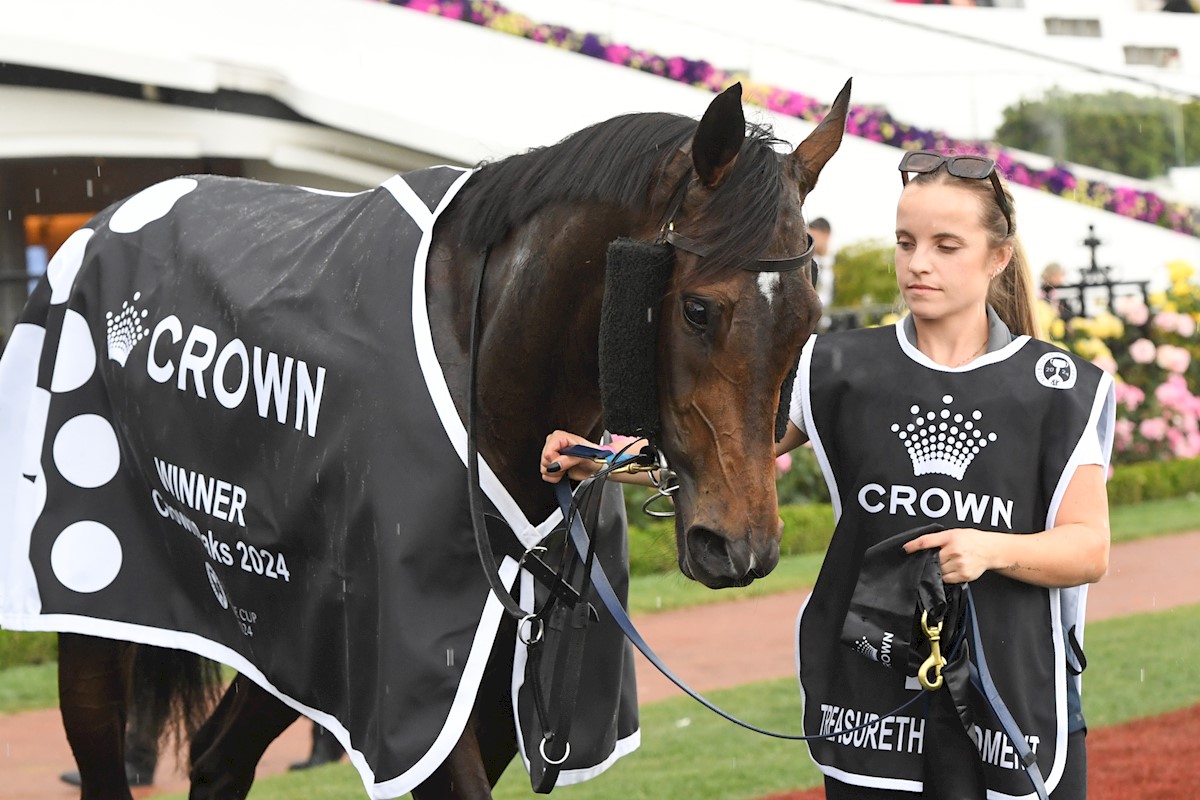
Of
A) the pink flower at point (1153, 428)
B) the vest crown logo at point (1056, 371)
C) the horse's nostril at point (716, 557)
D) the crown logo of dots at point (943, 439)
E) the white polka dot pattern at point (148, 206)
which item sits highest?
the vest crown logo at point (1056, 371)

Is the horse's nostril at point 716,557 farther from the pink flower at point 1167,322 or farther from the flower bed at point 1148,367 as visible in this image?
the pink flower at point 1167,322

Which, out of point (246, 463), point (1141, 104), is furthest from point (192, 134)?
point (1141, 104)

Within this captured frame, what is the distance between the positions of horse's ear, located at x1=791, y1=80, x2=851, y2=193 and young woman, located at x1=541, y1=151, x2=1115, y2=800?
13 cm

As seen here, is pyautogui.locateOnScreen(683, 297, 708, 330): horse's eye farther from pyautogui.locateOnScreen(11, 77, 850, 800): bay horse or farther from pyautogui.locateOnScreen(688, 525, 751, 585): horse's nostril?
pyautogui.locateOnScreen(688, 525, 751, 585): horse's nostril

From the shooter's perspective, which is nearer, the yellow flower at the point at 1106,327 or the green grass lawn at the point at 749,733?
the green grass lawn at the point at 749,733

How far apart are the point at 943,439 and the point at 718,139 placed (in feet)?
2.10

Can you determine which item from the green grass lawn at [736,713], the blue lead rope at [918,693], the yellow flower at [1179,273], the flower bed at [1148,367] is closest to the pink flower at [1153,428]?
the flower bed at [1148,367]

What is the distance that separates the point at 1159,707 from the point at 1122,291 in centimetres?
976

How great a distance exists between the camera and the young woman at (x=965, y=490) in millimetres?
2566

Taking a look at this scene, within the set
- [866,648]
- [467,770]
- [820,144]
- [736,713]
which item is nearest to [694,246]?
[820,144]

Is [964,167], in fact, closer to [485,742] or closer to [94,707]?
[485,742]

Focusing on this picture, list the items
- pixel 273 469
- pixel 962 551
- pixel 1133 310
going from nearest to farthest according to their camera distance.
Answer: pixel 962 551
pixel 273 469
pixel 1133 310

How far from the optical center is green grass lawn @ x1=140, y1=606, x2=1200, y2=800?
15.4 ft

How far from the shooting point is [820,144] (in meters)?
2.64
